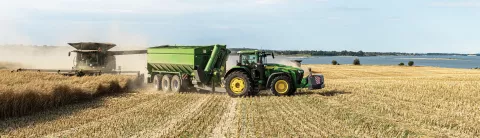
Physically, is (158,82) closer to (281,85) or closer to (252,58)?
(252,58)

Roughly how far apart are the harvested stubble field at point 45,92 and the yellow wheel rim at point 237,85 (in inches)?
203

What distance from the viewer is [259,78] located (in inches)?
712

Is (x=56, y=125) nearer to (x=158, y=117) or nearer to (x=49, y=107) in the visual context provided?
(x=158, y=117)

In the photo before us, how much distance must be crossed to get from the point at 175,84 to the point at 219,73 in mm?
2454

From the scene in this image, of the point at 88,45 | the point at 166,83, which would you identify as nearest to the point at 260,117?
the point at 166,83

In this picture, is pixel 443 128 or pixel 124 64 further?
pixel 124 64

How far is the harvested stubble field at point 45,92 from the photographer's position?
42.3ft

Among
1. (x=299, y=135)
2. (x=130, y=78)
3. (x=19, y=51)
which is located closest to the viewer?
(x=299, y=135)

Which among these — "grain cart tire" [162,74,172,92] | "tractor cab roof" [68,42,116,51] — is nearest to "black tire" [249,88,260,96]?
"grain cart tire" [162,74,172,92]

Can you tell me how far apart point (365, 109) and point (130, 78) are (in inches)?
477

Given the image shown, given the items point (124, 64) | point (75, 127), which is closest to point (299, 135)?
point (75, 127)

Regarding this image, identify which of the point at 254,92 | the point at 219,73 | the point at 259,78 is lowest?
the point at 254,92

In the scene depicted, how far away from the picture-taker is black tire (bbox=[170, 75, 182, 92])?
20812 mm

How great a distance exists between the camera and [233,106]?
1495 centimetres
